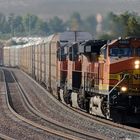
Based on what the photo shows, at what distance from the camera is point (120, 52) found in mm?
16078

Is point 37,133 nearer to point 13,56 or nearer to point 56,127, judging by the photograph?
point 56,127

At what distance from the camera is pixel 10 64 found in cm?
9756

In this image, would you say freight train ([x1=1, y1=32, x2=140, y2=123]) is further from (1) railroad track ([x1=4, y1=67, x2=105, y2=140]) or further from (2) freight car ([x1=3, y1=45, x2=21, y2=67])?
(2) freight car ([x1=3, y1=45, x2=21, y2=67])

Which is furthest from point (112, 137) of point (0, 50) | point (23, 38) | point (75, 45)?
point (23, 38)

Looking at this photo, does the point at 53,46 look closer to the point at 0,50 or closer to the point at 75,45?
the point at 75,45

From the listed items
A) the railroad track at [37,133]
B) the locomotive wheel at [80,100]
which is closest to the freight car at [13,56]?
the locomotive wheel at [80,100]

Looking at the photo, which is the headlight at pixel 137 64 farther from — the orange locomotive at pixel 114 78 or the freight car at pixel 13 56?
the freight car at pixel 13 56

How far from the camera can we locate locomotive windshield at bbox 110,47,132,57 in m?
16.0

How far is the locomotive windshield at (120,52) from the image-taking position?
1602 cm

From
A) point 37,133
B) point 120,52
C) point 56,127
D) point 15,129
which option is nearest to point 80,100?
point 56,127

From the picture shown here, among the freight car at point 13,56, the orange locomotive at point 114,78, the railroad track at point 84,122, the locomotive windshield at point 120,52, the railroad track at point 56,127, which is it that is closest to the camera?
the railroad track at point 56,127

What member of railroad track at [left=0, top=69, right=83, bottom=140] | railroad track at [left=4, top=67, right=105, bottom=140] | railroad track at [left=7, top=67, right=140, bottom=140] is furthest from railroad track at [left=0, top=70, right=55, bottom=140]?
railroad track at [left=7, top=67, right=140, bottom=140]

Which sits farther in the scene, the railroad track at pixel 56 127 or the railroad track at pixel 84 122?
the railroad track at pixel 84 122

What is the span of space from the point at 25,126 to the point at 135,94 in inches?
150
